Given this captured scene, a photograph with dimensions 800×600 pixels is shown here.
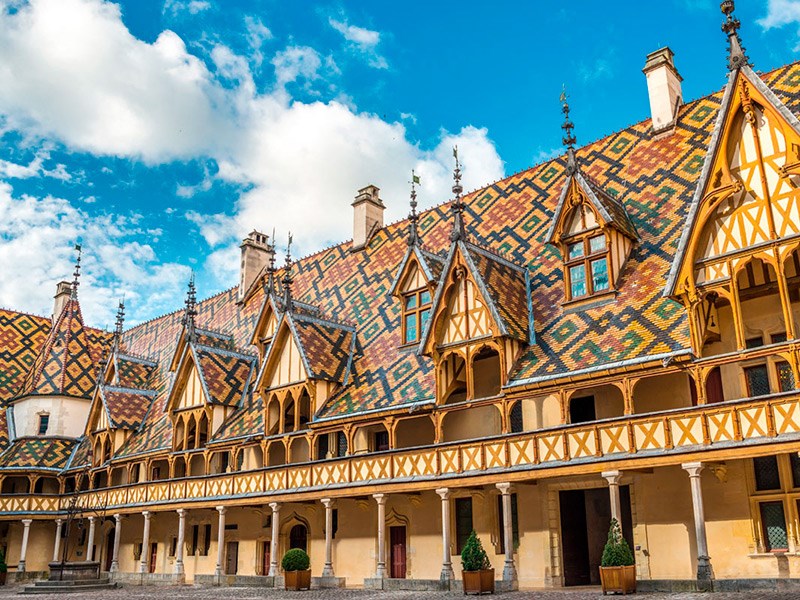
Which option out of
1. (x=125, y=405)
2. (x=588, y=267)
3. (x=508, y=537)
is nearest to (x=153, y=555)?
(x=125, y=405)

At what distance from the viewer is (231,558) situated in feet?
104

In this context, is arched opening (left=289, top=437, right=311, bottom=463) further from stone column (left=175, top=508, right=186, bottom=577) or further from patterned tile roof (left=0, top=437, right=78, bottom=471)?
patterned tile roof (left=0, top=437, right=78, bottom=471)

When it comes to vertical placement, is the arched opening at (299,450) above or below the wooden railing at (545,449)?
above

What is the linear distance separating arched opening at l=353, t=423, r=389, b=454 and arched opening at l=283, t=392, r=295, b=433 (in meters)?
2.82

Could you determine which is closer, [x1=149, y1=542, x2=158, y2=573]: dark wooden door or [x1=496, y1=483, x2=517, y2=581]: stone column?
[x1=496, y1=483, x2=517, y2=581]: stone column

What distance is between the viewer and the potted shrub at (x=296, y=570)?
24312 millimetres

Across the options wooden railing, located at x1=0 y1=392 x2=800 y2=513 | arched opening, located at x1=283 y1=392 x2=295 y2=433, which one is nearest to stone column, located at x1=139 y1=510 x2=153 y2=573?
wooden railing, located at x1=0 y1=392 x2=800 y2=513

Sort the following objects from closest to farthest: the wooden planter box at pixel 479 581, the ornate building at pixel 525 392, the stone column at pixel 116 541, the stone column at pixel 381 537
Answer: the ornate building at pixel 525 392, the wooden planter box at pixel 479 581, the stone column at pixel 381 537, the stone column at pixel 116 541

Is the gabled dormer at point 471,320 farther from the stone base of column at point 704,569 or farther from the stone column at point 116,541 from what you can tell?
the stone column at point 116,541

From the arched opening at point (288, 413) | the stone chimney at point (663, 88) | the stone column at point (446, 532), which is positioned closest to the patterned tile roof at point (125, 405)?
the arched opening at point (288, 413)

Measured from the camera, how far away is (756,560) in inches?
699

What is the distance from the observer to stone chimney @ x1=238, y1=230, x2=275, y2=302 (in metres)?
41.1

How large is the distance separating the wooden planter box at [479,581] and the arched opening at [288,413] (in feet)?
35.1

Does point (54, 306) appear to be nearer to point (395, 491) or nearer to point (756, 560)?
point (395, 491)
